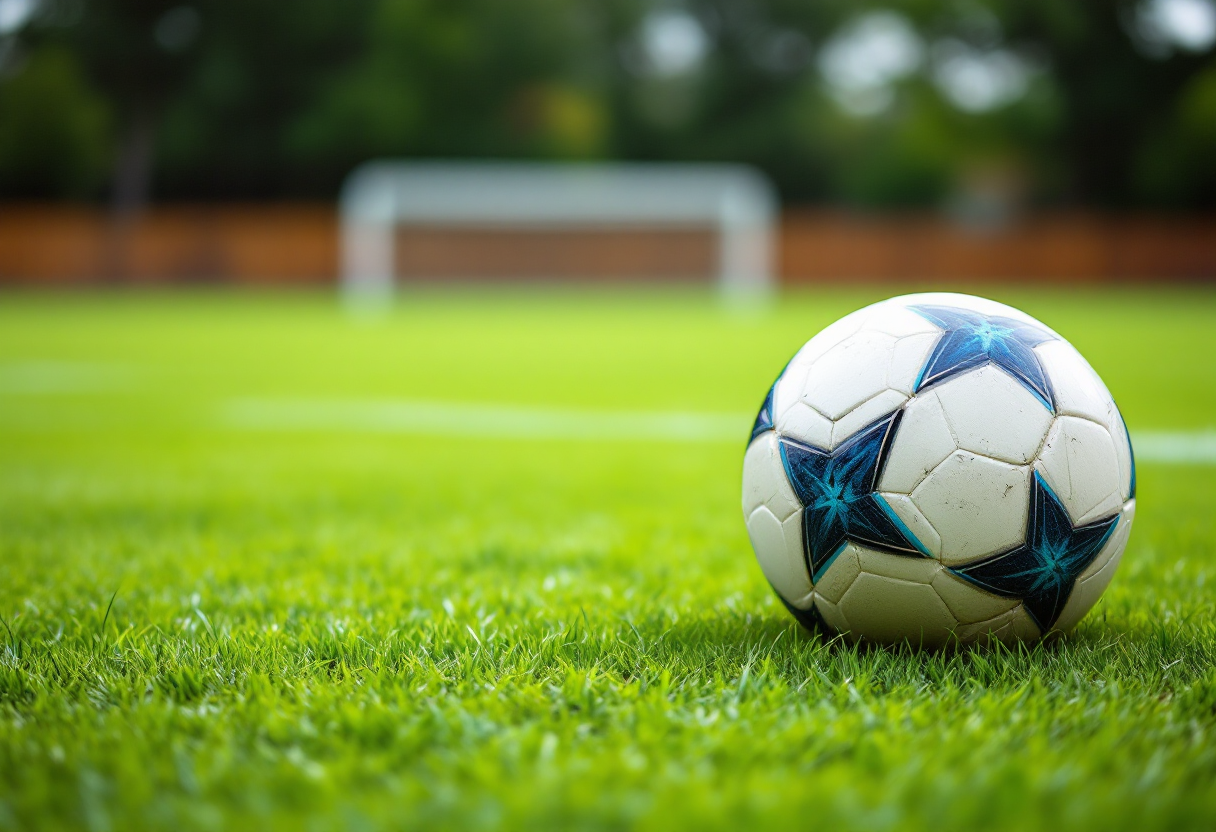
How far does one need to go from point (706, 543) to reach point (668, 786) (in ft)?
7.21

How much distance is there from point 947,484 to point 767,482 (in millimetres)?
443

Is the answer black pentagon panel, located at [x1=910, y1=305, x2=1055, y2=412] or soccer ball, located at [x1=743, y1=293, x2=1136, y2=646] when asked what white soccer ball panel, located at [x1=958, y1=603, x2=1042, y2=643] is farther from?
black pentagon panel, located at [x1=910, y1=305, x2=1055, y2=412]

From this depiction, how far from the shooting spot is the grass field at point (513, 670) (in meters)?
1.66

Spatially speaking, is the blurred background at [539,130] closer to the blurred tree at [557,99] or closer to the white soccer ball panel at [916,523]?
the blurred tree at [557,99]

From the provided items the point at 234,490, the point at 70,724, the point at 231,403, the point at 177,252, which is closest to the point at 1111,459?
the point at 70,724

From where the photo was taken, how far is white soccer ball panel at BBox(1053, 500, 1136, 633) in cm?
238

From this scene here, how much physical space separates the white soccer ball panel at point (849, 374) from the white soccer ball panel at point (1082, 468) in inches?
16.0

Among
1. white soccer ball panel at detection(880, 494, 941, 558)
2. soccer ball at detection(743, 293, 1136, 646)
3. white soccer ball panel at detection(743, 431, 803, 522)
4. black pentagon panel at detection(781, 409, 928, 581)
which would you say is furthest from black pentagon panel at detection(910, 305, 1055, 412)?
white soccer ball panel at detection(743, 431, 803, 522)

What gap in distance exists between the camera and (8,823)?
1627 millimetres

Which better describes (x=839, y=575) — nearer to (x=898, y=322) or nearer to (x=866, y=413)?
(x=866, y=413)

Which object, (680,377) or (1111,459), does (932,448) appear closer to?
(1111,459)

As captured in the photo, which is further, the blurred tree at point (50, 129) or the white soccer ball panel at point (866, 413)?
the blurred tree at point (50, 129)

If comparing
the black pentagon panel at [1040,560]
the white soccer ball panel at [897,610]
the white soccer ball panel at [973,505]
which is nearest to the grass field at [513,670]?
the white soccer ball panel at [897,610]

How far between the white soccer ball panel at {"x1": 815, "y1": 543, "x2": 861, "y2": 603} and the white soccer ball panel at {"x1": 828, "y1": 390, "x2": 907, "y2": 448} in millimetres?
253
